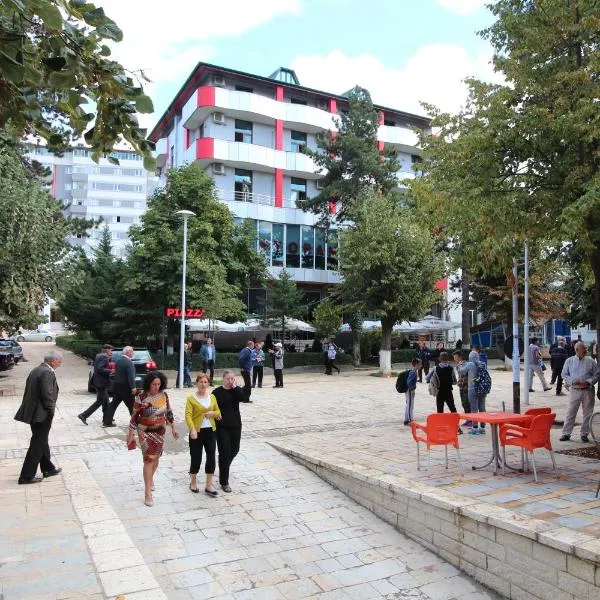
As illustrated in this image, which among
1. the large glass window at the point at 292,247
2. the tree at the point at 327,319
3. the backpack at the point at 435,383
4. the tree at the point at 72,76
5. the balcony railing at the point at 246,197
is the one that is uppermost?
the balcony railing at the point at 246,197

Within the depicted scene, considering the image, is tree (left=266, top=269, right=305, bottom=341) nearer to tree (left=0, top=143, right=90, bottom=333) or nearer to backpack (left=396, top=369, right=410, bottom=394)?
tree (left=0, top=143, right=90, bottom=333)

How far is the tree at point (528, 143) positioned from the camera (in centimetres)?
811

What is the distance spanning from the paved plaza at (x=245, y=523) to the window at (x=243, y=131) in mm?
26979

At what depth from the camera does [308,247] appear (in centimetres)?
3572

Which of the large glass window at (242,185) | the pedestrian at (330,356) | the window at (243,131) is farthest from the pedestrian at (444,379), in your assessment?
the window at (243,131)

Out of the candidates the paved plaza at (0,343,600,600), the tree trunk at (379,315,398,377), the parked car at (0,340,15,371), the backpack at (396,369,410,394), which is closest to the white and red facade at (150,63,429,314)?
the tree trunk at (379,315,398,377)

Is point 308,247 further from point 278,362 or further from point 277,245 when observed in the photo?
point 278,362

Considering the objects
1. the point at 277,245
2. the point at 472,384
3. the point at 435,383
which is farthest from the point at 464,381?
the point at 277,245

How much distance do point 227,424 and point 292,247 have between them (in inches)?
1122

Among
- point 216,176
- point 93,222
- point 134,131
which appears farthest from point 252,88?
point 134,131

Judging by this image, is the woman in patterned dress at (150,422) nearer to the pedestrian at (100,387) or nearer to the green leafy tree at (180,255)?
the pedestrian at (100,387)

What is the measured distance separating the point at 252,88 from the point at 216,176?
20.3 feet

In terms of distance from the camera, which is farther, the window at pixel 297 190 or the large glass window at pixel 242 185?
the window at pixel 297 190

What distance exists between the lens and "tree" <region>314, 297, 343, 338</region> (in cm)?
2727
